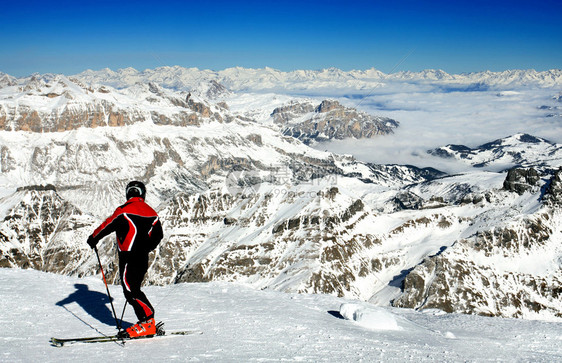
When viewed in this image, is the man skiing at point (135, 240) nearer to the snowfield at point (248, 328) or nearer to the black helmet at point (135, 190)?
the black helmet at point (135, 190)

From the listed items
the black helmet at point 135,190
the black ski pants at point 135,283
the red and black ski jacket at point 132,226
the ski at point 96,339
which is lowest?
the ski at point 96,339

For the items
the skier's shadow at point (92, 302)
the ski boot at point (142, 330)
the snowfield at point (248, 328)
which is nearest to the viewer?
the snowfield at point (248, 328)

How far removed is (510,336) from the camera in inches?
714

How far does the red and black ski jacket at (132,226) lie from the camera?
13211mm

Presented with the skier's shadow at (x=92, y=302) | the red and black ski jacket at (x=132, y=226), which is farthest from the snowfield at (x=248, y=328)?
the red and black ski jacket at (x=132, y=226)

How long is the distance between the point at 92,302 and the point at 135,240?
298 inches

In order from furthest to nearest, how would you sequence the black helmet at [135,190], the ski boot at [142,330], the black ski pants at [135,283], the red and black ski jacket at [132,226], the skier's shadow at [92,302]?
1. the skier's shadow at [92,302]
2. the black helmet at [135,190]
3. the black ski pants at [135,283]
4. the ski boot at [142,330]
5. the red and black ski jacket at [132,226]

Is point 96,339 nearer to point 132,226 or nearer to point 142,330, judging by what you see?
point 142,330

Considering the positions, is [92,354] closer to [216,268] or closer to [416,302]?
[416,302]

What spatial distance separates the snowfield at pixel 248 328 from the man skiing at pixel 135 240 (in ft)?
2.74

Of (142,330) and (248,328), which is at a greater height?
(142,330)

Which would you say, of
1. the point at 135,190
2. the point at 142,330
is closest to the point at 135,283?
the point at 142,330

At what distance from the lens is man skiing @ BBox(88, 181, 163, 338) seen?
13281 millimetres

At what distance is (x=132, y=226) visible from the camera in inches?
524
